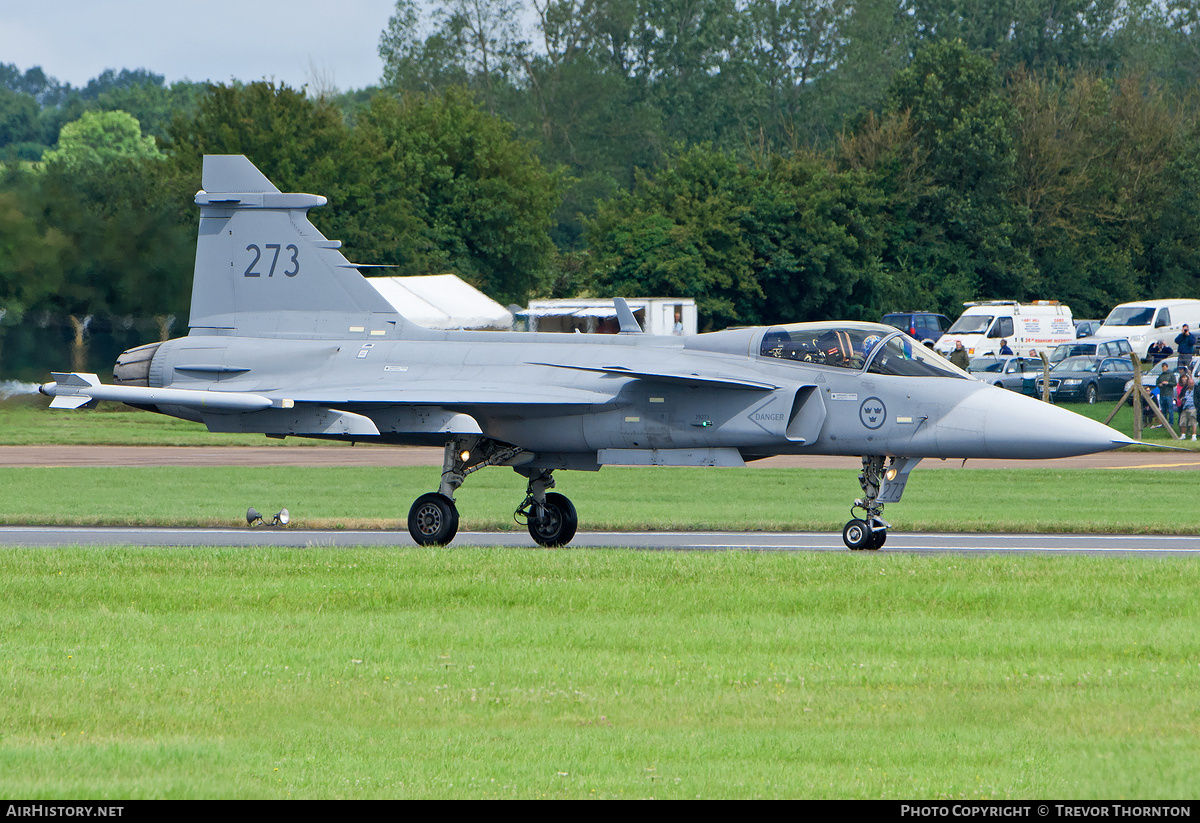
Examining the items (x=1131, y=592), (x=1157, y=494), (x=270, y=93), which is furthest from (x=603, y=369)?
(x=270, y=93)

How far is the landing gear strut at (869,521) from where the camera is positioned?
52.3 feet

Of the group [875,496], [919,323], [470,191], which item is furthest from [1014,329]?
[875,496]

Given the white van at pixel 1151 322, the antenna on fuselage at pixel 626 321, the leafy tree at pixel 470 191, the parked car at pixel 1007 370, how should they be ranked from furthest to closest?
the leafy tree at pixel 470 191
the white van at pixel 1151 322
the parked car at pixel 1007 370
the antenna on fuselage at pixel 626 321

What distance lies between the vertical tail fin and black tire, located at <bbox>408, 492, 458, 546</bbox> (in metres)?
2.63

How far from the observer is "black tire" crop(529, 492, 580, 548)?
1730 cm

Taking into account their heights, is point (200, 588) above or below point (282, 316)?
below

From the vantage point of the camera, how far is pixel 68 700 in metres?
8.29

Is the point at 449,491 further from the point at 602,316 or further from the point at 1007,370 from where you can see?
the point at 602,316

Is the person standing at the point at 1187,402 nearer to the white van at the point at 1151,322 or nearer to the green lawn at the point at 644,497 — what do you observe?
the green lawn at the point at 644,497

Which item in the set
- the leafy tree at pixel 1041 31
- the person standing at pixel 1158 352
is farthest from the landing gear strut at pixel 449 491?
the leafy tree at pixel 1041 31

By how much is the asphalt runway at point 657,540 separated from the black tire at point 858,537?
91cm

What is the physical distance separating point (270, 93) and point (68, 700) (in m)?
45.0

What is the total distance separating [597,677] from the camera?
8.93m

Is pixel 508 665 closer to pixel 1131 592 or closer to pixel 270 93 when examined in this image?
pixel 1131 592
